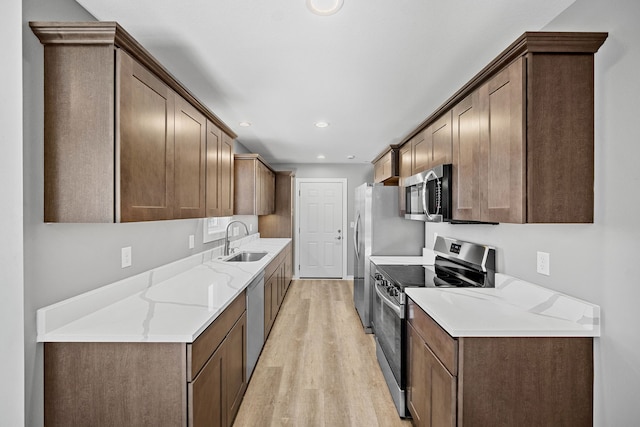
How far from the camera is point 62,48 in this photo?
4.38 feet

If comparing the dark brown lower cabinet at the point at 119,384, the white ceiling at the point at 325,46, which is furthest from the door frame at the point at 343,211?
the dark brown lower cabinet at the point at 119,384

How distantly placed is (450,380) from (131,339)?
1.40m

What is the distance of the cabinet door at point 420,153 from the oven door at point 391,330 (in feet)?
3.65

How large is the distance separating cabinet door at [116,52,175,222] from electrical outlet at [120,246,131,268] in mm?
361

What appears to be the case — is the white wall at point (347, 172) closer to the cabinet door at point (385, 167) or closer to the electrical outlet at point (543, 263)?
the cabinet door at point (385, 167)

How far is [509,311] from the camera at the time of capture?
1669 mm

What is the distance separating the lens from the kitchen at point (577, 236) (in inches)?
47.9

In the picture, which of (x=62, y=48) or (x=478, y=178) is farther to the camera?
(x=478, y=178)

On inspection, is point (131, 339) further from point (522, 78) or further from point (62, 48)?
point (522, 78)

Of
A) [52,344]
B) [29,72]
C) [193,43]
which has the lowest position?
[52,344]

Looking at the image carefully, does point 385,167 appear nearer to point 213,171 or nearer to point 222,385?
point 213,171
